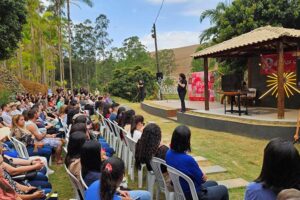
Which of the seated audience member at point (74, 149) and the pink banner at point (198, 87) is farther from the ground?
the pink banner at point (198, 87)

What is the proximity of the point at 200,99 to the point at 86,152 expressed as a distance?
14.9 metres

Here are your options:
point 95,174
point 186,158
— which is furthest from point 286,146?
point 95,174

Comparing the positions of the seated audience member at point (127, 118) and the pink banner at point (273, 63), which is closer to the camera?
the seated audience member at point (127, 118)

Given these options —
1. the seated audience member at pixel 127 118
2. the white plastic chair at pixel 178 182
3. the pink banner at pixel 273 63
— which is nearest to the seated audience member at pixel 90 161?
the white plastic chair at pixel 178 182

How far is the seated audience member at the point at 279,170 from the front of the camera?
7.87 ft

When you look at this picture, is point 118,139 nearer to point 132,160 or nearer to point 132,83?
point 132,160

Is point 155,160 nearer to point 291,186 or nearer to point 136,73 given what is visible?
point 291,186

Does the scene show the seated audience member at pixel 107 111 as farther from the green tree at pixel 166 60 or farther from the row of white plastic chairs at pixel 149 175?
the green tree at pixel 166 60

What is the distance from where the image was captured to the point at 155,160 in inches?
158

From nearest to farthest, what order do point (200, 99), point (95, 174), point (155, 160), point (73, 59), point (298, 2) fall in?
point (95, 174), point (155, 160), point (298, 2), point (200, 99), point (73, 59)

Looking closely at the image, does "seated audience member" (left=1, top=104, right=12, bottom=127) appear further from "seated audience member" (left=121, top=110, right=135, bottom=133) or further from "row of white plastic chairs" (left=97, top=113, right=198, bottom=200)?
"seated audience member" (left=121, top=110, right=135, bottom=133)

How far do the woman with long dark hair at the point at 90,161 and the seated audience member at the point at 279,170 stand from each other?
1451mm

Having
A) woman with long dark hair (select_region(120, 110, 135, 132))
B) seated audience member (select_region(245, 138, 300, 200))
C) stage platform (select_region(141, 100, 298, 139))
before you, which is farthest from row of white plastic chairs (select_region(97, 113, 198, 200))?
stage platform (select_region(141, 100, 298, 139))

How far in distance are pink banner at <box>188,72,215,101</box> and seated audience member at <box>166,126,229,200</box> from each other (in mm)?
13548
